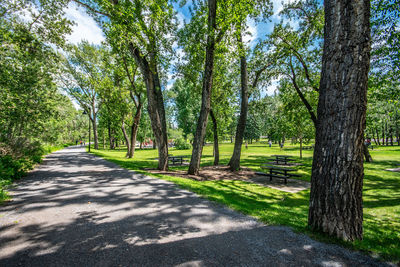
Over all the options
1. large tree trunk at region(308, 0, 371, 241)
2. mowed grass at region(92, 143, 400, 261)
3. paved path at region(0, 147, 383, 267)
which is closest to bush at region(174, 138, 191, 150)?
mowed grass at region(92, 143, 400, 261)

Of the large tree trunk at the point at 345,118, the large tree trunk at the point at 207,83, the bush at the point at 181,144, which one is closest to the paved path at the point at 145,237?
the large tree trunk at the point at 345,118

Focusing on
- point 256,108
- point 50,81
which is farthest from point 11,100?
point 256,108

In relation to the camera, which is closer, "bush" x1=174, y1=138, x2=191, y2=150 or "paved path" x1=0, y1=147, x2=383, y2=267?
"paved path" x1=0, y1=147, x2=383, y2=267

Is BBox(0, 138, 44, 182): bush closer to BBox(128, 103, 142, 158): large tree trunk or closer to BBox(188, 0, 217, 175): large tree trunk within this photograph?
BBox(188, 0, 217, 175): large tree trunk

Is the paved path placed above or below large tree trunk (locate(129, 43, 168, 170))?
below

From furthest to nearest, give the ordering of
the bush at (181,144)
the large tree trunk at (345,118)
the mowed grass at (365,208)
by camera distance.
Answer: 1. the bush at (181,144)
2. the mowed grass at (365,208)
3. the large tree trunk at (345,118)

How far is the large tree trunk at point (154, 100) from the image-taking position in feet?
30.7

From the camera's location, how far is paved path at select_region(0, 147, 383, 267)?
2.40 metres

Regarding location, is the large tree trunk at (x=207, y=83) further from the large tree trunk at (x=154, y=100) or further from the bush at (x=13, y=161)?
the bush at (x=13, y=161)

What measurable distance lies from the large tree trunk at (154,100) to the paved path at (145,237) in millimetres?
5285

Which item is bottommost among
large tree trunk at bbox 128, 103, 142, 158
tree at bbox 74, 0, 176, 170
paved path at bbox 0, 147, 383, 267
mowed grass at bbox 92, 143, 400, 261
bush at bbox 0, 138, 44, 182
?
mowed grass at bbox 92, 143, 400, 261

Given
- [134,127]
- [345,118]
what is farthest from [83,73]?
[345,118]

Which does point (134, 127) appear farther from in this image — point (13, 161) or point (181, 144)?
point (181, 144)

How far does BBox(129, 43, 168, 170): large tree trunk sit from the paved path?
5.28 m
